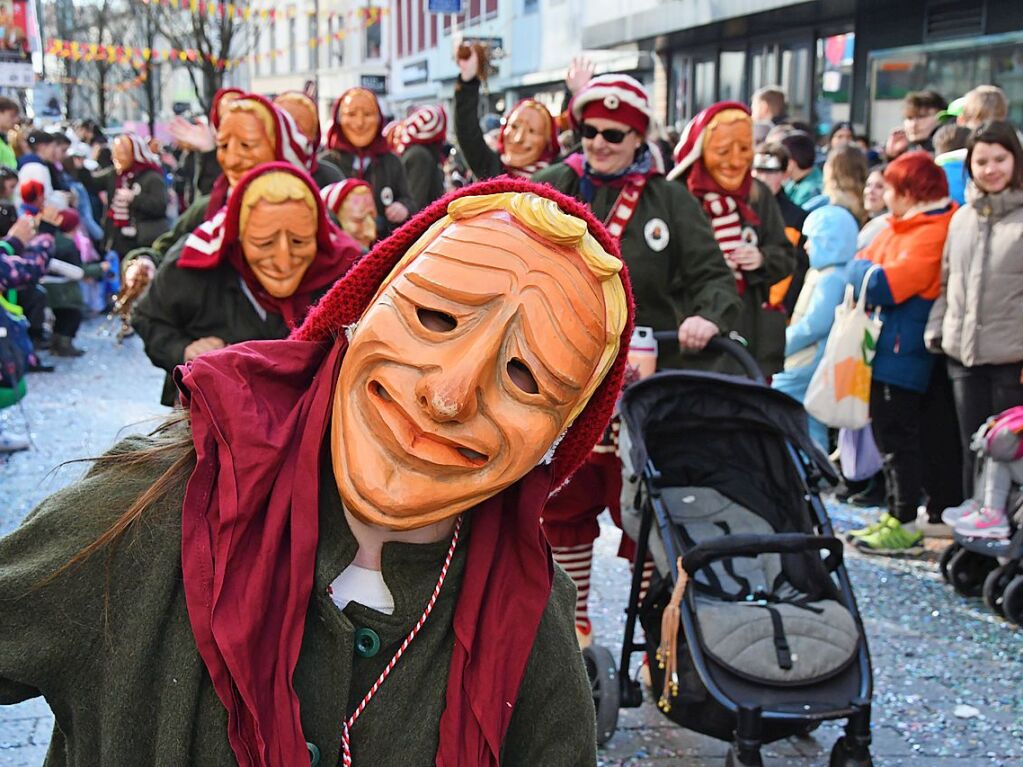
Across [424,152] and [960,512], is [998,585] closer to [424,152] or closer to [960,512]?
[960,512]

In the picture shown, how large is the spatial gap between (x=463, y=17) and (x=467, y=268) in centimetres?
3572

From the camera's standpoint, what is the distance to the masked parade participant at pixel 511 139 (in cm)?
684

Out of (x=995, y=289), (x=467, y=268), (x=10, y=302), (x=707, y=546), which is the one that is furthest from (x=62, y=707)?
(x=10, y=302)

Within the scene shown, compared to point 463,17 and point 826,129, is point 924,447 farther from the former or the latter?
point 463,17

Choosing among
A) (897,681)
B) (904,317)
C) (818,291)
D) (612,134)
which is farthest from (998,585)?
(612,134)

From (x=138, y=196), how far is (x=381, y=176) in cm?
457

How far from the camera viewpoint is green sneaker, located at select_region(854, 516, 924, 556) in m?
5.73

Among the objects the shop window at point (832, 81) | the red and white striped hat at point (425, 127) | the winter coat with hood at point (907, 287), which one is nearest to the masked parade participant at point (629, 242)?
the winter coat with hood at point (907, 287)

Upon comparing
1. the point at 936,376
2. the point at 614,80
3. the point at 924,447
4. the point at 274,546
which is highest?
the point at 614,80

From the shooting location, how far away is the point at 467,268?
5.23ft

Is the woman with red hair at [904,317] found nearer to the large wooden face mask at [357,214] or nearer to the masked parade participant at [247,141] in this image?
the large wooden face mask at [357,214]

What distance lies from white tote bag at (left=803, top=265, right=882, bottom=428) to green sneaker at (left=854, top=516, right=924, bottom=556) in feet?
1.78

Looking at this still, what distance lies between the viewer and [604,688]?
366 cm

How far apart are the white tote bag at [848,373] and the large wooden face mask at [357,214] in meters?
2.47
